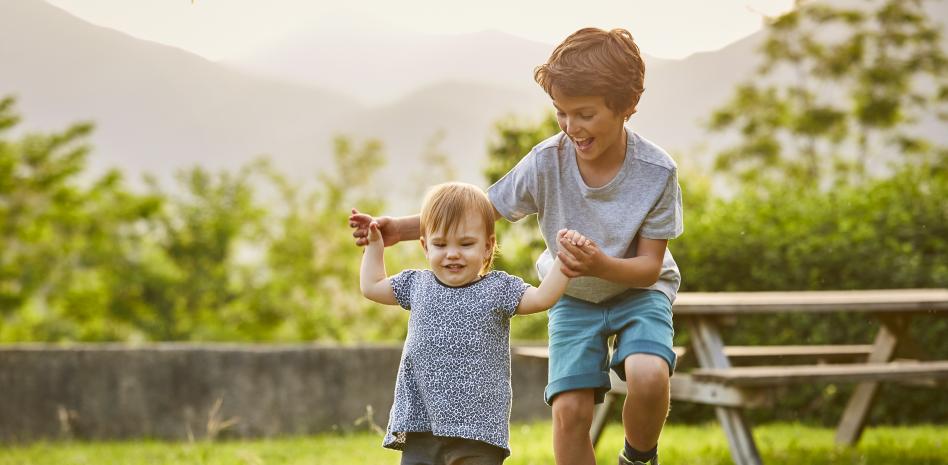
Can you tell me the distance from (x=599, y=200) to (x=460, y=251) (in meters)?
0.47

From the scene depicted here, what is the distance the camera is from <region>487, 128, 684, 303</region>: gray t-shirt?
298 centimetres

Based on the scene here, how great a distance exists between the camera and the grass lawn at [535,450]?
5.06 m

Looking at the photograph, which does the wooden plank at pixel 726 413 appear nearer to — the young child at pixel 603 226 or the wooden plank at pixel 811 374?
the wooden plank at pixel 811 374

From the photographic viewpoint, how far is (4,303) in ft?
30.8

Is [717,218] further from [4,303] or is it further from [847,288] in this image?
[4,303]

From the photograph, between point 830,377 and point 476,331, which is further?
point 830,377

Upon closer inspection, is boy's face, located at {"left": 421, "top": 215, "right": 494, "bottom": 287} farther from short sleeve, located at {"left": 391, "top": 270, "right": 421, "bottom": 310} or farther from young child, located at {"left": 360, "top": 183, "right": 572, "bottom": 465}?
short sleeve, located at {"left": 391, "top": 270, "right": 421, "bottom": 310}

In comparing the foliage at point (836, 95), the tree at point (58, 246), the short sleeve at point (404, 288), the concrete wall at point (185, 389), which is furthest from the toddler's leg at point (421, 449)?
the foliage at point (836, 95)

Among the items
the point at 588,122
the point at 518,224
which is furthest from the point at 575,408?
the point at 518,224

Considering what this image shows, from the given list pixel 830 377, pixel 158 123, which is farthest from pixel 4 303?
pixel 830 377

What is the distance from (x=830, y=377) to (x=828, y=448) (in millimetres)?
1130

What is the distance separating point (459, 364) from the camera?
108 inches

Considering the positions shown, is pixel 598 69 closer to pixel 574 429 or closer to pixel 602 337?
pixel 602 337

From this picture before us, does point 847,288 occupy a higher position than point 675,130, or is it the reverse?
point 675,130
